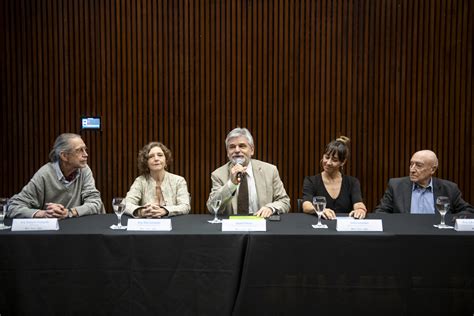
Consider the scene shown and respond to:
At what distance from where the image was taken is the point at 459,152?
17.5 ft

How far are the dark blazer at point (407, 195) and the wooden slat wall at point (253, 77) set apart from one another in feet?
6.48

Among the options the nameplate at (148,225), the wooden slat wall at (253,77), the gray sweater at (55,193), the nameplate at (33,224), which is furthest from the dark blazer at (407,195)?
the nameplate at (33,224)

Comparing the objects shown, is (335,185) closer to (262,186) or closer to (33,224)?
(262,186)

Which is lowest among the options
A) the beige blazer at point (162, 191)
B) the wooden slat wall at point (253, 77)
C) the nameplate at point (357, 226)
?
the nameplate at point (357, 226)

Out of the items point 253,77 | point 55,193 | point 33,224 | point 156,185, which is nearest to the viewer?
point 33,224

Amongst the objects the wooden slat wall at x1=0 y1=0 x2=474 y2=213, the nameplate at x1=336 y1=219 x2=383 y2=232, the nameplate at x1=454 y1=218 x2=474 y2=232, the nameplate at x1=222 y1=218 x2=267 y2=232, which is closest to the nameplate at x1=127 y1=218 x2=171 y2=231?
the nameplate at x1=222 y1=218 x2=267 y2=232

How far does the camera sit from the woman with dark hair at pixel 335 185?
334cm

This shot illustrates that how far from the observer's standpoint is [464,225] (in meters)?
2.43

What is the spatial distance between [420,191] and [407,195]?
0.35ft

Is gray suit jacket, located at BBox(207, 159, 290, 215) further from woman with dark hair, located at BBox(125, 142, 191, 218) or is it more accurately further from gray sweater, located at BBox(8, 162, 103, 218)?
gray sweater, located at BBox(8, 162, 103, 218)

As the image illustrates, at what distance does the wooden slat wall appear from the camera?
5266 millimetres

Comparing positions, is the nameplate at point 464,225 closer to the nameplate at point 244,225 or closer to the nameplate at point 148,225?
the nameplate at point 244,225

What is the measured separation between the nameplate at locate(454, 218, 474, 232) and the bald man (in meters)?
0.87

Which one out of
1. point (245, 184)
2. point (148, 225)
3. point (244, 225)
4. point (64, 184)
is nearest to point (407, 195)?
point (245, 184)
